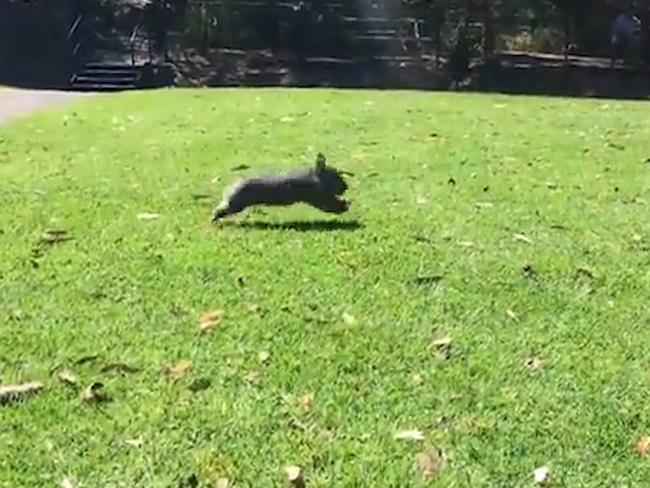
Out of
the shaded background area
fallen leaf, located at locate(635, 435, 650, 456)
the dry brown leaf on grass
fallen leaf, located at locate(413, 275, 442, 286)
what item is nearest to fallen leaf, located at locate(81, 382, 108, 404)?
the dry brown leaf on grass

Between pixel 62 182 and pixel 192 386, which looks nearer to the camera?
pixel 192 386

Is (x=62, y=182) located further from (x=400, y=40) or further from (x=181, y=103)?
(x=400, y=40)

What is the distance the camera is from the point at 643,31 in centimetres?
2448

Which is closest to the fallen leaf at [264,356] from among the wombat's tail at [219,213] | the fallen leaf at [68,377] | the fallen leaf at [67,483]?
the fallen leaf at [68,377]

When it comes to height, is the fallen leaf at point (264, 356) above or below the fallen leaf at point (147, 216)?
above

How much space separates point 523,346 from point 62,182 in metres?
4.39

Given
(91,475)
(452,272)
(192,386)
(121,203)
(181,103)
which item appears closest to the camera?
(91,475)

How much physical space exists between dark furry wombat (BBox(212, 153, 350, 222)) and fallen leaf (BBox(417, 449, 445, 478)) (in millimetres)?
2991

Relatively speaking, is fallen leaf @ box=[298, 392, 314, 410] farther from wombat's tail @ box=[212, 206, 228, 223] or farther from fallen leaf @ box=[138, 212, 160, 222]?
fallen leaf @ box=[138, 212, 160, 222]

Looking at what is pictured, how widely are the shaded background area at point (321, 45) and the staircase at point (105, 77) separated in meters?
0.04

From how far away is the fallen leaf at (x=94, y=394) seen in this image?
4.19 metres

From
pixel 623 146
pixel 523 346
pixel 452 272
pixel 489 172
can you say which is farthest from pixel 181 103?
pixel 523 346

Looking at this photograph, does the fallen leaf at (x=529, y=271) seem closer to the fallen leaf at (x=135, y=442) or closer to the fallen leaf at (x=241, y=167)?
the fallen leaf at (x=135, y=442)

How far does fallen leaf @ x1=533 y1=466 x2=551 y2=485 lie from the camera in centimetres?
363
